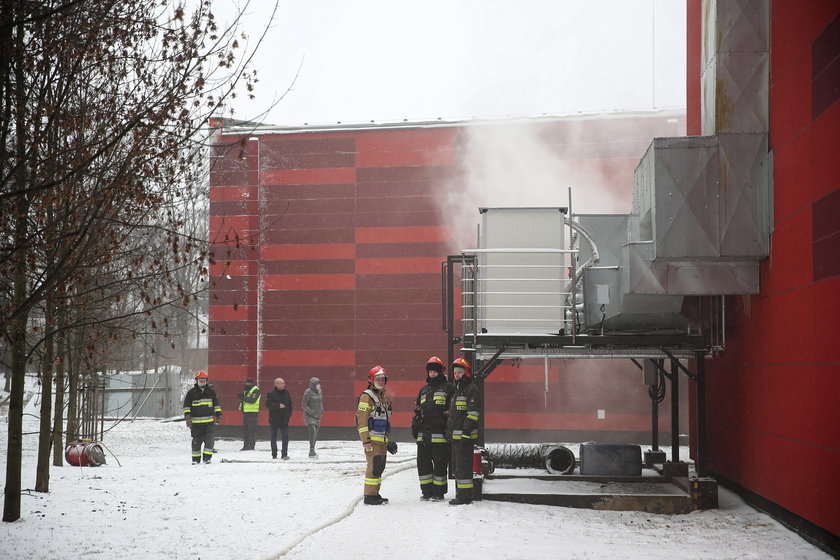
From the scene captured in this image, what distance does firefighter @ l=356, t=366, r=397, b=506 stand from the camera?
10.5m

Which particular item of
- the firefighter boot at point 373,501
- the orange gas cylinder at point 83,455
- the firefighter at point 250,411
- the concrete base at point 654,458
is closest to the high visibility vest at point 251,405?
the firefighter at point 250,411

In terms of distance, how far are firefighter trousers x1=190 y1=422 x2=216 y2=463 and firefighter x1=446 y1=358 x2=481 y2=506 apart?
6.96 metres

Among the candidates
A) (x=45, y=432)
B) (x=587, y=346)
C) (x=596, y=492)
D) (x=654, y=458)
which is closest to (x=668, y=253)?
(x=587, y=346)

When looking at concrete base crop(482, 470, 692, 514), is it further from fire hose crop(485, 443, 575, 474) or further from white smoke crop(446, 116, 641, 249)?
white smoke crop(446, 116, 641, 249)

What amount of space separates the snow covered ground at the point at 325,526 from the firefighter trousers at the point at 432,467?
13.3 inches

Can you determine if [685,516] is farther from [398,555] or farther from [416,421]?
[398,555]

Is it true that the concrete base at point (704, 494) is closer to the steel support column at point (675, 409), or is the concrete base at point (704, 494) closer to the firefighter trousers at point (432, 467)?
the steel support column at point (675, 409)

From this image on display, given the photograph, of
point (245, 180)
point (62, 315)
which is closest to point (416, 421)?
point (62, 315)

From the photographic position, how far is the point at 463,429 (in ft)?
34.9

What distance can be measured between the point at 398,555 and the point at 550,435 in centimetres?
1470

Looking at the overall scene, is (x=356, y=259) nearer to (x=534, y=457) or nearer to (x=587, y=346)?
(x=534, y=457)

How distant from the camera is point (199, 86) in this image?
24.2 ft

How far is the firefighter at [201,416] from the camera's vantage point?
16.2 metres

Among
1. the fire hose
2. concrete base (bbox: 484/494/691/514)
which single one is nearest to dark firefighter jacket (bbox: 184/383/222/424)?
the fire hose
